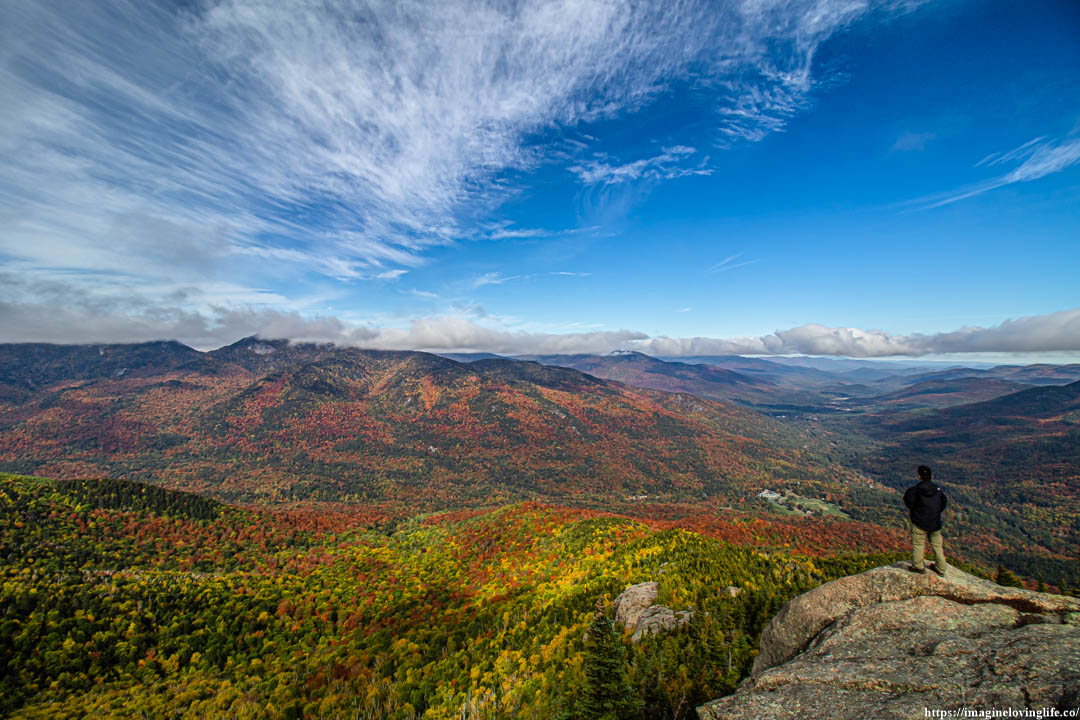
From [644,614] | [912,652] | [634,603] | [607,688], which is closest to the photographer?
[912,652]

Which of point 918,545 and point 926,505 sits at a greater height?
point 926,505

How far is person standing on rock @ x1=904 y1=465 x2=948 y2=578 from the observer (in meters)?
18.8

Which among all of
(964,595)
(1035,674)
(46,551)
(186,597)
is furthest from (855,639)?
(46,551)

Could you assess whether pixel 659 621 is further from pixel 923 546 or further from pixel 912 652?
pixel 912 652

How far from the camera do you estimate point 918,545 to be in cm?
2080

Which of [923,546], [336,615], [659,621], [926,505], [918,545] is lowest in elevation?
[336,615]

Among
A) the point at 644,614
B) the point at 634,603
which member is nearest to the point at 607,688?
the point at 644,614

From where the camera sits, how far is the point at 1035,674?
12.6 metres

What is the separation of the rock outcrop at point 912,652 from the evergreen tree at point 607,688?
22290 millimetres

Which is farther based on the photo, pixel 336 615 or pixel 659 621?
pixel 336 615

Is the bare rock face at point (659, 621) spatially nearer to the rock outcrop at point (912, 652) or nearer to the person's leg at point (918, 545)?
the rock outcrop at point (912, 652)

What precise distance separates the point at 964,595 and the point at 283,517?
8146 inches

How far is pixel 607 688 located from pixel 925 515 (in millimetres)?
36115

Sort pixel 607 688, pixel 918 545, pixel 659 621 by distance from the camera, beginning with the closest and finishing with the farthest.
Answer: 1. pixel 918 545
2. pixel 607 688
3. pixel 659 621
